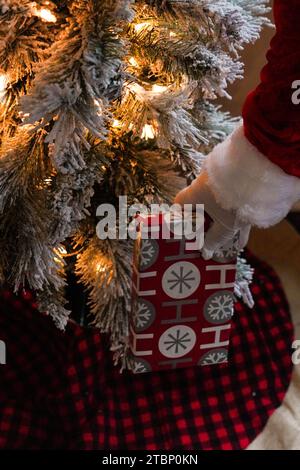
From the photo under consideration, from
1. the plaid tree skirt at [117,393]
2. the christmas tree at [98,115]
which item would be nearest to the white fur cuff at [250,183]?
the christmas tree at [98,115]

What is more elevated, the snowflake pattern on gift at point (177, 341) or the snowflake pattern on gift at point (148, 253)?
the snowflake pattern on gift at point (148, 253)

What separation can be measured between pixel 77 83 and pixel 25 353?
1.82 feet

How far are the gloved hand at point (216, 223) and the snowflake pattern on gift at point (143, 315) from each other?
0.09m

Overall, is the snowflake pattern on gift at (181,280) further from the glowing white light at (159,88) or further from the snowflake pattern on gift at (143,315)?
the glowing white light at (159,88)

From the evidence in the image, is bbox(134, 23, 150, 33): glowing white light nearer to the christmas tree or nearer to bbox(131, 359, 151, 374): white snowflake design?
the christmas tree

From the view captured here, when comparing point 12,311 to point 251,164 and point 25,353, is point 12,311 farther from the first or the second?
point 251,164

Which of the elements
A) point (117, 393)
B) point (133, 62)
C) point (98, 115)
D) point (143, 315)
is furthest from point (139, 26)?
point (117, 393)

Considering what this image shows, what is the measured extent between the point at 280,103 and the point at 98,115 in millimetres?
208

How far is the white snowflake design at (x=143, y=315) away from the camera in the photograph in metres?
0.64

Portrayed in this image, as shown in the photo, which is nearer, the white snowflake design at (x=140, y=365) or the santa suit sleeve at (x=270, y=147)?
the santa suit sleeve at (x=270, y=147)

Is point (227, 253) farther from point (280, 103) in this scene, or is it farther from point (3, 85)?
point (3, 85)

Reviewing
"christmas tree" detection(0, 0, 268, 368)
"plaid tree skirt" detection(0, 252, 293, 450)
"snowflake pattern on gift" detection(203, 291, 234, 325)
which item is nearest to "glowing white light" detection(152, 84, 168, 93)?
"christmas tree" detection(0, 0, 268, 368)

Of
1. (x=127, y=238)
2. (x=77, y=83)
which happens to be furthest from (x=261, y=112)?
(x=127, y=238)
